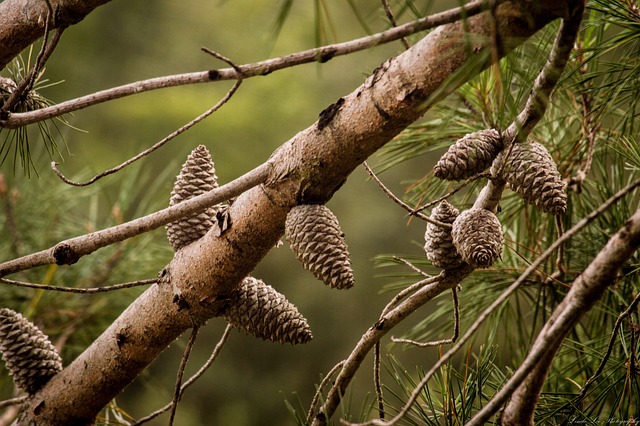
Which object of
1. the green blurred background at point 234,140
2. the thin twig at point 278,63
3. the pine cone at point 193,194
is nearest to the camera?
the thin twig at point 278,63

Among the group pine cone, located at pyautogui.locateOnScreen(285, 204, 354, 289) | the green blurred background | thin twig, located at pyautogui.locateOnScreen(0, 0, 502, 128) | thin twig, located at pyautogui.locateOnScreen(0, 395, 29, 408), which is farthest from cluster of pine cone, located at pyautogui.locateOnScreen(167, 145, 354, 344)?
the green blurred background

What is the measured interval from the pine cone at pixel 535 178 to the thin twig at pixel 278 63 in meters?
0.14

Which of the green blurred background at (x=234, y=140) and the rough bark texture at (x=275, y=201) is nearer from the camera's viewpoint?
the rough bark texture at (x=275, y=201)

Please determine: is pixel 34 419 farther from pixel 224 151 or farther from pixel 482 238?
pixel 224 151

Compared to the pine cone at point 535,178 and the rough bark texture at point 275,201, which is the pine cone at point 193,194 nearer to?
the rough bark texture at point 275,201

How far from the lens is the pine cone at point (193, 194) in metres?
0.60

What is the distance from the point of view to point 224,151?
214 cm

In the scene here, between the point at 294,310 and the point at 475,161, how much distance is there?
0.66 ft

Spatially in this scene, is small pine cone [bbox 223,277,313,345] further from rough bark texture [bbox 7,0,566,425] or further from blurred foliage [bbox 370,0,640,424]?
blurred foliage [bbox 370,0,640,424]

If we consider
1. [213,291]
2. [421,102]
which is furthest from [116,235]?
[421,102]

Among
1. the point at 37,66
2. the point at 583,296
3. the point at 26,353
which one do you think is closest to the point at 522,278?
the point at 583,296

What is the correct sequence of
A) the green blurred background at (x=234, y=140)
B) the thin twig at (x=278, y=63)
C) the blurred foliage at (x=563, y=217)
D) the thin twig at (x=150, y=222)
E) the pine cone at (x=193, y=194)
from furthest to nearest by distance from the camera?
the green blurred background at (x=234, y=140) < the blurred foliage at (x=563, y=217) < the pine cone at (x=193, y=194) < the thin twig at (x=150, y=222) < the thin twig at (x=278, y=63)

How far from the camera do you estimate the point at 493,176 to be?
527mm

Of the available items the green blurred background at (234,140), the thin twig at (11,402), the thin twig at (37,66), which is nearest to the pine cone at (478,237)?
the thin twig at (37,66)
